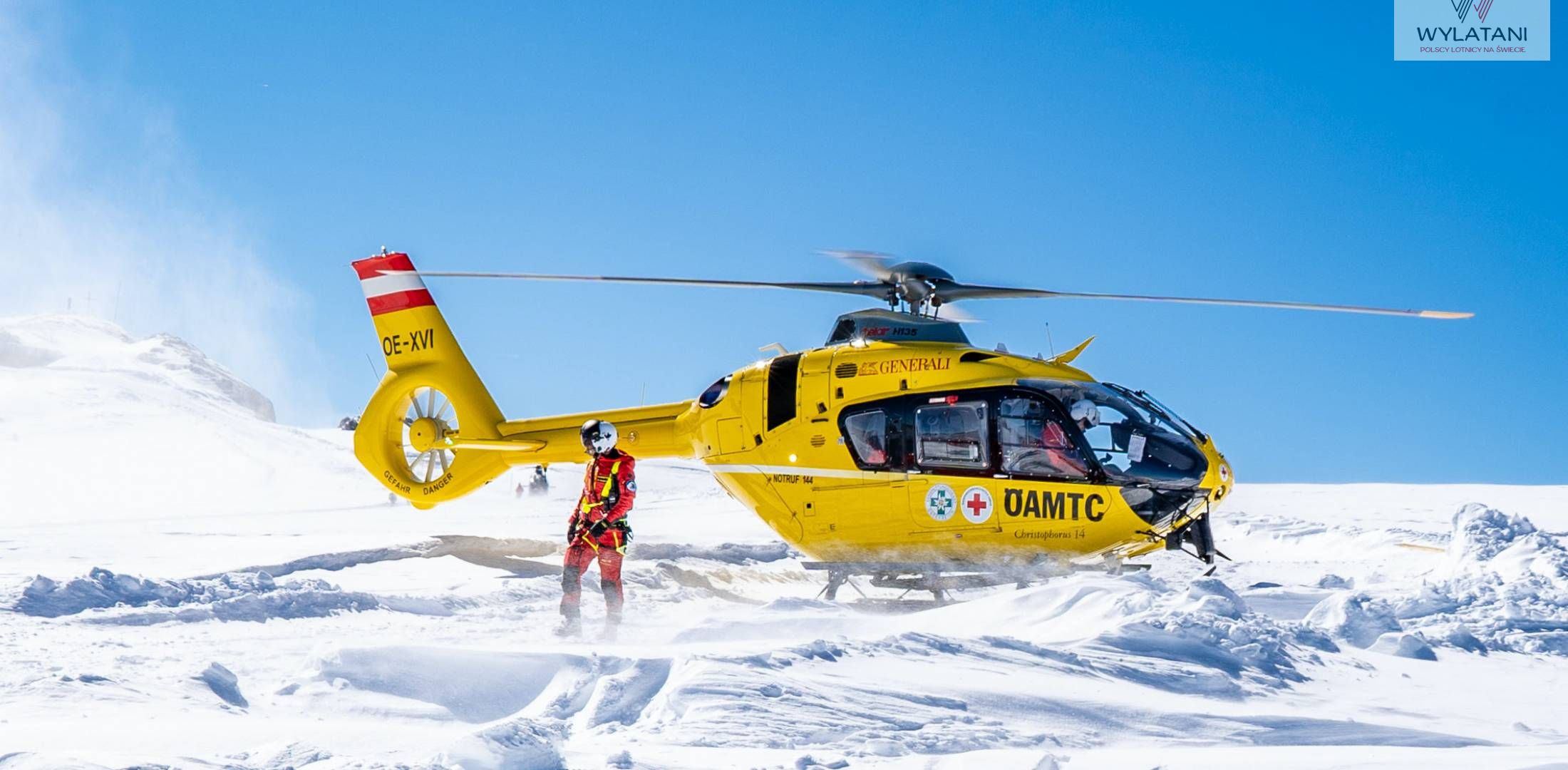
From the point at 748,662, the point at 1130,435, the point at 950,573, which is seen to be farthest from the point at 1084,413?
the point at 748,662

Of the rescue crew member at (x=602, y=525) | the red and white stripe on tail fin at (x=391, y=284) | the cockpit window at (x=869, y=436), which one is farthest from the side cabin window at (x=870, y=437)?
the red and white stripe on tail fin at (x=391, y=284)

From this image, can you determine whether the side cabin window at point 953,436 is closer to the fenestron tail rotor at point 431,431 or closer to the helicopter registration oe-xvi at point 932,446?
the helicopter registration oe-xvi at point 932,446

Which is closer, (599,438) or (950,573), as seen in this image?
(599,438)

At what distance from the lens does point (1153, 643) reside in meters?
6.50

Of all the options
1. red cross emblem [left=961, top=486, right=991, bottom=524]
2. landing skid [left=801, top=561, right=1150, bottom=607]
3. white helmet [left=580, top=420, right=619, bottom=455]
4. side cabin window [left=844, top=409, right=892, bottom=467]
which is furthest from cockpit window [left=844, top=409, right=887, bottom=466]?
white helmet [left=580, top=420, right=619, bottom=455]

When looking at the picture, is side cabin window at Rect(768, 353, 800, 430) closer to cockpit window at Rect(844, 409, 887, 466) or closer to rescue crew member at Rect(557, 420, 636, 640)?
cockpit window at Rect(844, 409, 887, 466)

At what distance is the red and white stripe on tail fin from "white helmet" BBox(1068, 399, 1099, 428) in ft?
24.0

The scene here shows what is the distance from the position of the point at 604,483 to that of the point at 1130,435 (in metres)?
4.09

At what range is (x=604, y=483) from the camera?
8508mm

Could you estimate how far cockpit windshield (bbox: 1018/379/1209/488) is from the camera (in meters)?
9.56

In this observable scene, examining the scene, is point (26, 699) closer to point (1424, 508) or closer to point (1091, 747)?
point (1091, 747)

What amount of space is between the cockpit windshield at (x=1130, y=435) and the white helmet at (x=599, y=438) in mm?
3268

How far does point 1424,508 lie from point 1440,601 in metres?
12.5

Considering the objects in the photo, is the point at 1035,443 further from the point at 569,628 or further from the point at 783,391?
the point at 569,628
